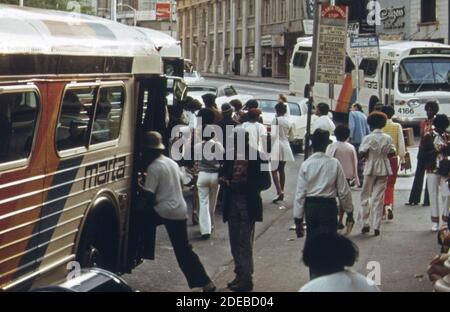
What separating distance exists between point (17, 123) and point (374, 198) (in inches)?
267

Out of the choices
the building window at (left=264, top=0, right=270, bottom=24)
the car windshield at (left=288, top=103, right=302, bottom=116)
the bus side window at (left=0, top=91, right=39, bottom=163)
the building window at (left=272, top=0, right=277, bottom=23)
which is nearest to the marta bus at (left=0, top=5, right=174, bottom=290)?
the bus side window at (left=0, top=91, right=39, bottom=163)

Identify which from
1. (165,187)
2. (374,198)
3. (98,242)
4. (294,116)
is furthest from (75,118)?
(294,116)

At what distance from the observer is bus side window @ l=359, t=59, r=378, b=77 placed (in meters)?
32.2

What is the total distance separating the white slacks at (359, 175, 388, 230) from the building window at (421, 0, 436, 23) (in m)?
37.4

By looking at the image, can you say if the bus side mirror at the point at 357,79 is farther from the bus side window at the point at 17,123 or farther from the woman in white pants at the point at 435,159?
the bus side window at the point at 17,123

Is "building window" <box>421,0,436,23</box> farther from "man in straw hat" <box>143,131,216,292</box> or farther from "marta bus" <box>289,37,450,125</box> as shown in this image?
"man in straw hat" <box>143,131,216,292</box>

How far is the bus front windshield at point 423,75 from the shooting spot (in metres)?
29.5

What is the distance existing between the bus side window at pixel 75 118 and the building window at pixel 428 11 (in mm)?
42130

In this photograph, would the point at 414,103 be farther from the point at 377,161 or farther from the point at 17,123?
the point at 17,123

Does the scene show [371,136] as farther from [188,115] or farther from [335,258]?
→ [335,258]

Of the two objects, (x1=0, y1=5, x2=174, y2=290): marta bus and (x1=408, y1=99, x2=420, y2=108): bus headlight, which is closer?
(x1=0, y1=5, x2=174, y2=290): marta bus

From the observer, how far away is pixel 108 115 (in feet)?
31.3

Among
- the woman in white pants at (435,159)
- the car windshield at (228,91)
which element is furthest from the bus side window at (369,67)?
the woman in white pants at (435,159)

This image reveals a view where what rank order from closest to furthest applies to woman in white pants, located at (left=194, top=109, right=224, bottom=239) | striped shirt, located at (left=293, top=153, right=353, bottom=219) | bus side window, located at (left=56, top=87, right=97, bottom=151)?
bus side window, located at (left=56, top=87, right=97, bottom=151)
striped shirt, located at (left=293, top=153, right=353, bottom=219)
woman in white pants, located at (left=194, top=109, right=224, bottom=239)
